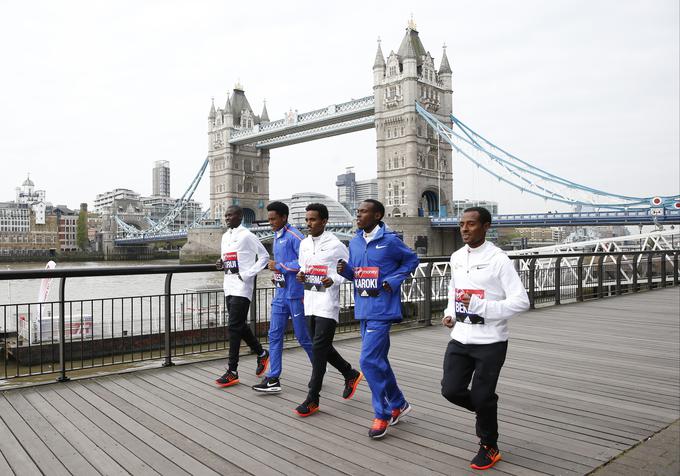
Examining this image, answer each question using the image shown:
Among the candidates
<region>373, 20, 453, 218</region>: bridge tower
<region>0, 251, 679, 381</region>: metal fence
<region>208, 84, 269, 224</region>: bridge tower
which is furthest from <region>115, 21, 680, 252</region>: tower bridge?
<region>0, 251, 679, 381</region>: metal fence

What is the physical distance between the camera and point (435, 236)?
5275cm

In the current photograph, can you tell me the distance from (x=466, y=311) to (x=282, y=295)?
1.96 m

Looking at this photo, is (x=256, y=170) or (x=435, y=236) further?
(x=256, y=170)

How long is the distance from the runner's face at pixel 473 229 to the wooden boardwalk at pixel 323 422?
4.20ft

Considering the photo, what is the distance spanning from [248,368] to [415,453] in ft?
8.41

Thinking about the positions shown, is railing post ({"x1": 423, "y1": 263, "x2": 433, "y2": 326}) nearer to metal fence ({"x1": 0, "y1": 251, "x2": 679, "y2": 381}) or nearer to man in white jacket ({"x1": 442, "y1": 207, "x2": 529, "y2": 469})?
metal fence ({"x1": 0, "y1": 251, "x2": 679, "y2": 381})

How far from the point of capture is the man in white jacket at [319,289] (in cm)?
408

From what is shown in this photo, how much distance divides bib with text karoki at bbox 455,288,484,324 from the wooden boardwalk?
832mm

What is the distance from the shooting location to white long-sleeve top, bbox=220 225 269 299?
4918mm

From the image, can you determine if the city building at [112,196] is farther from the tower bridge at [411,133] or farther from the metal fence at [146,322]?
the metal fence at [146,322]

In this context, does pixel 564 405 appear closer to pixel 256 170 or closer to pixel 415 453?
pixel 415 453

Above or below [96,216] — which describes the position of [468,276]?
below

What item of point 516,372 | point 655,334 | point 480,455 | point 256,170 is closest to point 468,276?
point 480,455

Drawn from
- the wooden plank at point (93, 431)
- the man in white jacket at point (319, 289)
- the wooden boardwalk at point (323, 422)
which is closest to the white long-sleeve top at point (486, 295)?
the wooden boardwalk at point (323, 422)
